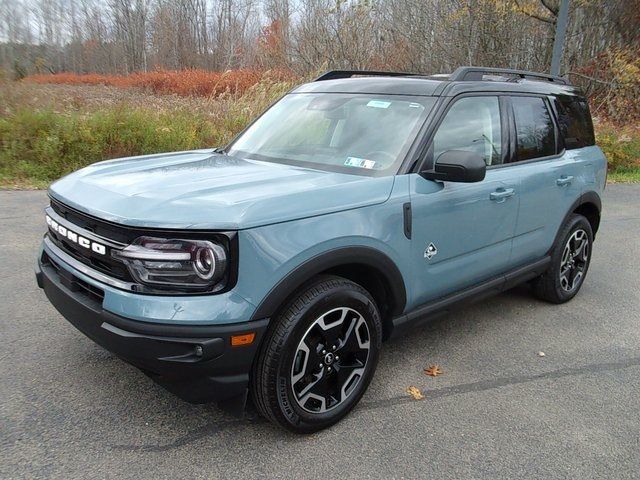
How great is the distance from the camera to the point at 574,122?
183 inches

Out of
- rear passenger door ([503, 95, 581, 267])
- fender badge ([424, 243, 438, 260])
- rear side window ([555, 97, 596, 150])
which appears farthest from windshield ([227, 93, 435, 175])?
rear side window ([555, 97, 596, 150])

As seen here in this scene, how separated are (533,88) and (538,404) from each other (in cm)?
248

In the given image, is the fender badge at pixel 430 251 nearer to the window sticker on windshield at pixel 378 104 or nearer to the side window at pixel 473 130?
the side window at pixel 473 130

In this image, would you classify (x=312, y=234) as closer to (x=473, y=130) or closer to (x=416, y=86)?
(x=416, y=86)

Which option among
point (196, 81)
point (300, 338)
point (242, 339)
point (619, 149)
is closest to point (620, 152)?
point (619, 149)

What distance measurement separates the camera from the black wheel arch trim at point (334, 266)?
7.80 feet

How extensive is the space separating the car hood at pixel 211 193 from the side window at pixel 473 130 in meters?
0.61

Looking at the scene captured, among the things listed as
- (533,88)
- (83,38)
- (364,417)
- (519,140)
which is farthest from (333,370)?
(83,38)

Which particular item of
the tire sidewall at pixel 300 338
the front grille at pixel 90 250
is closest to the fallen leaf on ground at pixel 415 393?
the tire sidewall at pixel 300 338

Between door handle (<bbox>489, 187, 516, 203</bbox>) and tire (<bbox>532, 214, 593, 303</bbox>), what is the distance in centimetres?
104

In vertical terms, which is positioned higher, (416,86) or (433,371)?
(416,86)

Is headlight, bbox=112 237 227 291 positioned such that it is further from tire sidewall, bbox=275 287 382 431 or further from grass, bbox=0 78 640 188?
grass, bbox=0 78 640 188

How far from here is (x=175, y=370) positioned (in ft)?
7.48

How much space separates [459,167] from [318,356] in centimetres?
Result: 128
